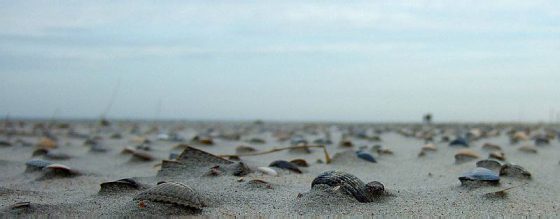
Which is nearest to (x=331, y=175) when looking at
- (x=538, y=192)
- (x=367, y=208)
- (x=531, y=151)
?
(x=367, y=208)

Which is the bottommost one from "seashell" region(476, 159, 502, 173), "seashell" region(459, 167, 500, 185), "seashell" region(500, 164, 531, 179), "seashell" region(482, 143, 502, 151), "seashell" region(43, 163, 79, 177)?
"seashell" region(43, 163, 79, 177)

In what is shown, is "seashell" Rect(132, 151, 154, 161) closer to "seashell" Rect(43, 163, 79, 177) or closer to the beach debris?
"seashell" Rect(43, 163, 79, 177)

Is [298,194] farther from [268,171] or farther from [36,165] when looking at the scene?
[36,165]

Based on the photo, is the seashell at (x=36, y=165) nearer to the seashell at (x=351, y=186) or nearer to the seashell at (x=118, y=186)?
the seashell at (x=118, y=186)

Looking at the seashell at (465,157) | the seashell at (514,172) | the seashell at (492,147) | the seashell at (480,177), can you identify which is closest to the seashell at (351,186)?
the seashell at (480,177)

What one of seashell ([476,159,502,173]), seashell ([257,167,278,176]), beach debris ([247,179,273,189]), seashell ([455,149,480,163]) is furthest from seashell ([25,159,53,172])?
seashell ([455,149,480,163])

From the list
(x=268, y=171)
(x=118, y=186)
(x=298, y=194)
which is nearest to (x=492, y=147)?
(x=268, y=171)
